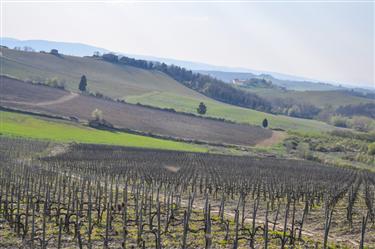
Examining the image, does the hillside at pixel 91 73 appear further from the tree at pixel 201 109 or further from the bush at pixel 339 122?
the bush at pixel 339 122

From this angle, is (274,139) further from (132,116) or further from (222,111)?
(222,111)

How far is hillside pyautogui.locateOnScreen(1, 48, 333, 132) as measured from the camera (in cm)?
11756

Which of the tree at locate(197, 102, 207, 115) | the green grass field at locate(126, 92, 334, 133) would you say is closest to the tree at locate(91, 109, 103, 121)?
the green grass field at locate(126, 92, 334, 133)

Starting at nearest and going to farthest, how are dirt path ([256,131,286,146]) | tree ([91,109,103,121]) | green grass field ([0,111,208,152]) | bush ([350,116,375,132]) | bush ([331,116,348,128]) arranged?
green grass field ([0,111,208,152]) → tree ([91,109,103,121]) → dirt path ([256,131,286,146]) → bush ([350,116,375,132]) → bush ([331,116,348,128])

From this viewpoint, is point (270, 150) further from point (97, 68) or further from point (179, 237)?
point (97, 68)

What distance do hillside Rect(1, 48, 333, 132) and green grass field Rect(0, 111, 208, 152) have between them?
34.1 meters

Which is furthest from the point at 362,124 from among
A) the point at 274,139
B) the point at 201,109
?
the point at 274,139

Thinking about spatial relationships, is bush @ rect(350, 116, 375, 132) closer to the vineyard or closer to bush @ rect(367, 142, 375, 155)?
bush @ rect(367, 142, 375, 155)

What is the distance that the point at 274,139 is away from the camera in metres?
91.6

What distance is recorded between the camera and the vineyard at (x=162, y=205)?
62.7ft

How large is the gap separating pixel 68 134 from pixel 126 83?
69.9m

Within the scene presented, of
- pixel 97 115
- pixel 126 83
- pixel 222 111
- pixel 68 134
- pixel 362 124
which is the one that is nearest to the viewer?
pixel 68 134

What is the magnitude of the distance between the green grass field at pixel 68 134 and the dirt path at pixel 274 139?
13.3 m

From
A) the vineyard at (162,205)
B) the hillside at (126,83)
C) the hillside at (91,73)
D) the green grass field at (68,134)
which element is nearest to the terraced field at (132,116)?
the green grass field at (68,134)
